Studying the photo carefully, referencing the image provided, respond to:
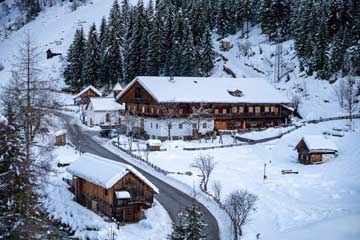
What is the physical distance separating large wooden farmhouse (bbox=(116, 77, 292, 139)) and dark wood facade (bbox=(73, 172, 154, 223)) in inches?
912

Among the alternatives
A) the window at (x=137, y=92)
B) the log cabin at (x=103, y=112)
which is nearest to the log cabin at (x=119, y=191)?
the window at (x=137, y=92)

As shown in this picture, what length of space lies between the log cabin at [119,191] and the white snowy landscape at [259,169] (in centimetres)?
62

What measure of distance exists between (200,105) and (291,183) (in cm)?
2201

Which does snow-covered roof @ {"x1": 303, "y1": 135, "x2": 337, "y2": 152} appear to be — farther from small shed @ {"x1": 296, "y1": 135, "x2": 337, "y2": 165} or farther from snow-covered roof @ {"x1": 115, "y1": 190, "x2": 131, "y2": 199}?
snow-covered roof @ {"x1": 115, "y1": 190, "x2": 131, "y2": 199}

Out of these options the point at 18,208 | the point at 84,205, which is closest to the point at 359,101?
the point at 84,205

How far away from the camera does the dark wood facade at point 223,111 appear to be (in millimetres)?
54844

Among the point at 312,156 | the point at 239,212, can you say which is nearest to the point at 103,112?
the point at 312,156

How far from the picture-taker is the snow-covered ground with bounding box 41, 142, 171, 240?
87.4 feet

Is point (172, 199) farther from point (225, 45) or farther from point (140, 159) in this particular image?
point (225, 45)

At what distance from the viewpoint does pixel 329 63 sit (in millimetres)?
61500

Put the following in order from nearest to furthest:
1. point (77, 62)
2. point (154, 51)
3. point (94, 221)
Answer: point (94, 221), point (154, 51), point (77, 62)

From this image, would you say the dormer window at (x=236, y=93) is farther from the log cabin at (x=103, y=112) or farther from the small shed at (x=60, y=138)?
the small shed at (x=60, y=138)

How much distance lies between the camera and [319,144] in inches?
1592

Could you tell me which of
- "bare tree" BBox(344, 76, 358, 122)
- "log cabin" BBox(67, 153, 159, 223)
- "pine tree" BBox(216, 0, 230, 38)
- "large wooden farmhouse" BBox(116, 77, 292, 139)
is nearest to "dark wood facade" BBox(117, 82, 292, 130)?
"large wooden farmhouse" BBox(116, 77, 292, 139)
